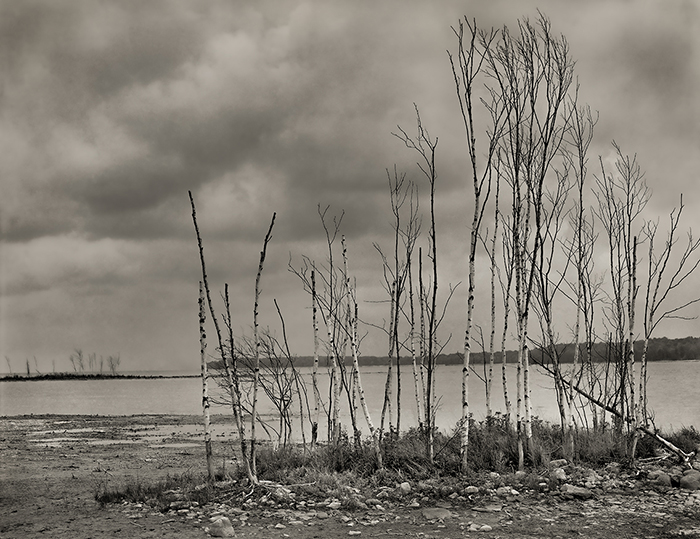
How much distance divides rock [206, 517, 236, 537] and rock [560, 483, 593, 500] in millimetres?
5193

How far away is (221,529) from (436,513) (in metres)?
3.06

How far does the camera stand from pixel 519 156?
11273 millimetres

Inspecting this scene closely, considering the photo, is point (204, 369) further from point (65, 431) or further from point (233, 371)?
point (65, 431)

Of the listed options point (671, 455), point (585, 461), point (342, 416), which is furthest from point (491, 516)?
point (342, 416)

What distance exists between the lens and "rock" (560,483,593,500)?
30.7 ft

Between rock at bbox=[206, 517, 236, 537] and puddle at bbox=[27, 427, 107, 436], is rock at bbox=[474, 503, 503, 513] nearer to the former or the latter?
Result: rock at bbox=[206, 517, 236, 537]

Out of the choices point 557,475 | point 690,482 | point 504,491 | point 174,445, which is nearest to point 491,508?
point 504,491

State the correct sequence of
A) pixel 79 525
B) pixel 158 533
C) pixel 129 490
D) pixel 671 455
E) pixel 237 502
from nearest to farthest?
pixel 158 533, pixel 79 525, pixel 237 502, pixel 129 490, pixel 671 455

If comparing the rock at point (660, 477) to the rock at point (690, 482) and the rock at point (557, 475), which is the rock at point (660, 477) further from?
the rock at point (557, 475)

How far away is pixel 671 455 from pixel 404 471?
18.0ft

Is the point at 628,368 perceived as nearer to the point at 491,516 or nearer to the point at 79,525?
the point at 491,516

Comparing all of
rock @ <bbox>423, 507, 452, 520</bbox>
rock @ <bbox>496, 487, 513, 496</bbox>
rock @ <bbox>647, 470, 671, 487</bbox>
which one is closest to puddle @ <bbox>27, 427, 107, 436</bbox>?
rock @ <bbox>423, 507, 452, 520</bbox>

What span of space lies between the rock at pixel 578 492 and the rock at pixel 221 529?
17.0 ft

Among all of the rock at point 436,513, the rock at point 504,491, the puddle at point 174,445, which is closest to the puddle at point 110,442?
the puddle at point 174,445
